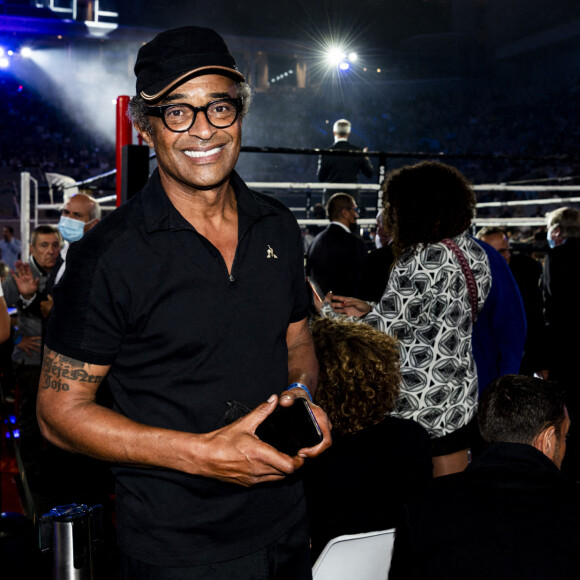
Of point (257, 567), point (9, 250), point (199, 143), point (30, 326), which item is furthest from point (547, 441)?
point (9, 250)

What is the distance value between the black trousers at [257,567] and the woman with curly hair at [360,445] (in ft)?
A: 1.07

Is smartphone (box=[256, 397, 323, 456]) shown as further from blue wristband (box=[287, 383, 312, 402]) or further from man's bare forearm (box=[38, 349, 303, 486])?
blue wristband (box=[287, 383, 312, 402])

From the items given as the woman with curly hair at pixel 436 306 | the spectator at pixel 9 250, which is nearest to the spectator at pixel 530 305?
the woman with curly hair at pixel 436 306

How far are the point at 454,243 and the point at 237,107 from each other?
127cm

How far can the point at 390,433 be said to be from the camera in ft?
6.07

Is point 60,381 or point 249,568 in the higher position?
point 60,381

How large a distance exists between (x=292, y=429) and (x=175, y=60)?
718 millimetres

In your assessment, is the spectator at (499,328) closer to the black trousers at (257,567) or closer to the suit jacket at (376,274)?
the suit jacket at (376,274)

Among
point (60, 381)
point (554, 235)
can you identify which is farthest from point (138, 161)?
point (554, 235)

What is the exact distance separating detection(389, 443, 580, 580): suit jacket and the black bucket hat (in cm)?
105

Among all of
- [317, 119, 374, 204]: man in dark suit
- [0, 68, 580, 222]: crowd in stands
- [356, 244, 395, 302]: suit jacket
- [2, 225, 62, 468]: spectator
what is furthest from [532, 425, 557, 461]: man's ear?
[0, 68, 580, 222]: crowd in stands

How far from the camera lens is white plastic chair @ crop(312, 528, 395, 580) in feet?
4.66

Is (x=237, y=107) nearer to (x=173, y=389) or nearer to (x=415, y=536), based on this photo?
(x=173, y=389)

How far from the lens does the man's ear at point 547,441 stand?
6.06 ft
